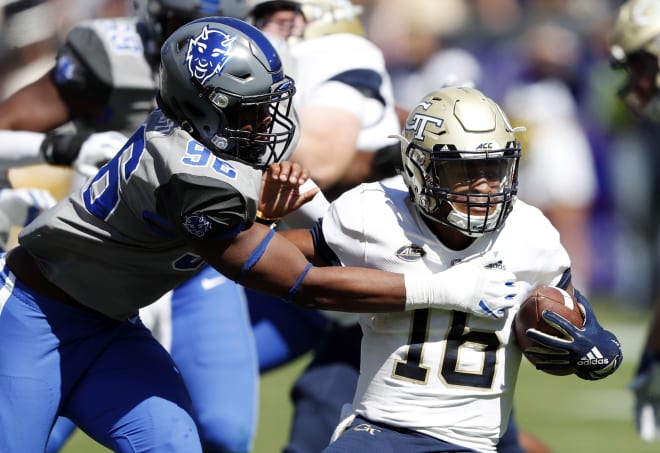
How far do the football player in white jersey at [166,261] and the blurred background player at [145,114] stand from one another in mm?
847

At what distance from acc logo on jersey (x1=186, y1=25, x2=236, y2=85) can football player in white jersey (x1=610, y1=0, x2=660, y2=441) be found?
2056mm

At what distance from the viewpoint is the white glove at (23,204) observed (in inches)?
183

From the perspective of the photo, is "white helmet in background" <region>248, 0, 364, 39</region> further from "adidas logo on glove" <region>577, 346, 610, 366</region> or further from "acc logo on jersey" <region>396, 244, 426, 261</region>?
"adidas logo on glove" <region>577, 346, 610, 366</region>

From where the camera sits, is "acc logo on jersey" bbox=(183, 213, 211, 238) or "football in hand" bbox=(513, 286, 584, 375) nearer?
"acc logo on jersey" bbox=(183, 213, 211, 238)

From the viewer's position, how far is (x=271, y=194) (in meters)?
3.59

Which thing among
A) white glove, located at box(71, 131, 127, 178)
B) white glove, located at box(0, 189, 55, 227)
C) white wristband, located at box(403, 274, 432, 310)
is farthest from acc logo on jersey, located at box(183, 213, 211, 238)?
white glove, located at box(0, 189, 55, 227)

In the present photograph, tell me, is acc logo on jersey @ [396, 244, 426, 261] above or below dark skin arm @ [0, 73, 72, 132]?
→ above

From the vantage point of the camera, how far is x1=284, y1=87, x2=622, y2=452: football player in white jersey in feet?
11.2

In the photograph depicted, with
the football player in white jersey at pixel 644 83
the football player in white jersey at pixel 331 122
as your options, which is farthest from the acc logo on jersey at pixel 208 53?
the football player in white jersey at pixel 644 83

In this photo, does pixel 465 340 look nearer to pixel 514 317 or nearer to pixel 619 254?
pixel 514 317

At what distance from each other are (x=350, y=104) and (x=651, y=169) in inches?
228

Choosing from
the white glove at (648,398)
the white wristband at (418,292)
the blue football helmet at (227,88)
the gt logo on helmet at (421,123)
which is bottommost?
the white glove at (648,398)

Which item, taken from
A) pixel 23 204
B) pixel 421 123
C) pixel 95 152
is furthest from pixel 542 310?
pixel 23 204

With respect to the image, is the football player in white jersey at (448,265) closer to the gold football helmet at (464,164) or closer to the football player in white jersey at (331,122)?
the gold football helmet at (464,164)
